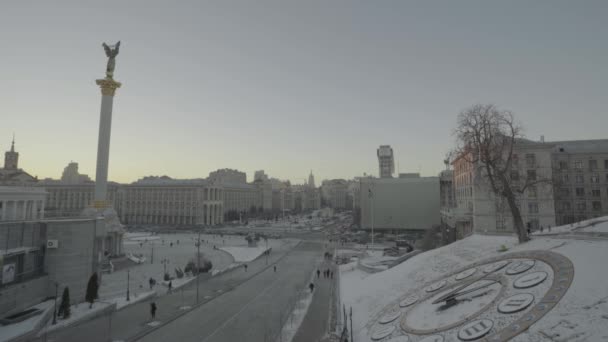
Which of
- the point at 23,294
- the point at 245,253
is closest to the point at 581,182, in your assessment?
the point at 245,253

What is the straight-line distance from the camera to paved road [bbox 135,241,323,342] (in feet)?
72.9

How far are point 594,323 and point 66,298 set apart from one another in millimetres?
31831

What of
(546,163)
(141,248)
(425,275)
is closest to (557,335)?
(425,275)

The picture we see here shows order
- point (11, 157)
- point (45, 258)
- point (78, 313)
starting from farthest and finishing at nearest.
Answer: point (11, 157), point (45, 258), point (78, 313)

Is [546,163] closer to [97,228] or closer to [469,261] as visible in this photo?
[469,261]

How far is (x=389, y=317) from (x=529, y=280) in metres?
7.68

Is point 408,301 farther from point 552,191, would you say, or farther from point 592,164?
point 592,164

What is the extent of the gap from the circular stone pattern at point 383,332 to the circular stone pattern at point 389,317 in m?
0.69

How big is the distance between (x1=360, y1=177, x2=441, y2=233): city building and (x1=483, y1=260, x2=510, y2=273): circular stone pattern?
251ft

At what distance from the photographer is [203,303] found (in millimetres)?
30422

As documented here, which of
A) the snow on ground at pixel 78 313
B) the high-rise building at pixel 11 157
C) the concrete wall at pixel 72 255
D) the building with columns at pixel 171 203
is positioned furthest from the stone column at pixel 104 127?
the building with columns at pixel 171 203

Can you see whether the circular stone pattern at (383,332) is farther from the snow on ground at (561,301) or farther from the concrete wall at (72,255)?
the concrete wall at (72,255)

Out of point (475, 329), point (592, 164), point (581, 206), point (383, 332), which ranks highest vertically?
point (592, 164)

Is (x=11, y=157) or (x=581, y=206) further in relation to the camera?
(x=11, y=157)
